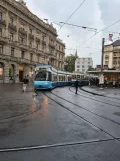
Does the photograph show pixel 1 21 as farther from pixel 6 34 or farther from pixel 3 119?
pixel 3 119

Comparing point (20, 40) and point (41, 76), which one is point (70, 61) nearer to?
point (20, 40)

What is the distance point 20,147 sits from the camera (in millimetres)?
5801

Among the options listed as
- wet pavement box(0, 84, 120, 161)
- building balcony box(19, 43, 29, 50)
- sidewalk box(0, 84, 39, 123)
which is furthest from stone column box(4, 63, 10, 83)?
wet pavement box(0, 84, 120, 161)

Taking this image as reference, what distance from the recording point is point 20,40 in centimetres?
5884

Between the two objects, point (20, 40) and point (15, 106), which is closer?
point (15, 106)

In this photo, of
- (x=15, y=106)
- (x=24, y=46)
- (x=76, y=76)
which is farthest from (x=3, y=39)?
(x=15, y=106)

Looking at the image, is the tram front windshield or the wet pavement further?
the tram front windshield

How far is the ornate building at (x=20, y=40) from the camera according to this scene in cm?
5216

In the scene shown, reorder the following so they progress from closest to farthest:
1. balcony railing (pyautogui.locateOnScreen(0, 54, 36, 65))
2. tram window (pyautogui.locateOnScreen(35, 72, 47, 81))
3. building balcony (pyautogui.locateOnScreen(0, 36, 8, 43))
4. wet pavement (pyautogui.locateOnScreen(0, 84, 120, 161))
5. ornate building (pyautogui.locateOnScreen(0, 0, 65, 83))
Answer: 1. wet pavement (pyautogui.locateOnScreen(0, 84, 120, 161))
2. tram window (pyautogui.locateOnScreen(35, 72, 47, 81))
3. building balcony (pyautogui.locateOnScreen(0, 36, 8, 43))
4. balcony railing (pyautogui.locateOnScreen(0, 54, 36, 65))
5. ornate building (pyautogui.locateOnScreen(0, 0, 65, 83))

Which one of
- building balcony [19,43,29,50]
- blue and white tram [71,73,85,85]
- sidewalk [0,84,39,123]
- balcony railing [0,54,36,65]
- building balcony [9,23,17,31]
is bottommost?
Answer: sidewalk [0,84,39,123]

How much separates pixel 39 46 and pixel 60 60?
20294 mm

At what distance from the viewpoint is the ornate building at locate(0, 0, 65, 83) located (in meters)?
52.2

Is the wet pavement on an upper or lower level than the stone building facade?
lower

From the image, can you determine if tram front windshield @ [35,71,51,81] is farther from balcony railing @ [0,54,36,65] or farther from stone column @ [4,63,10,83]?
stone column @ [4,63,10,83]
